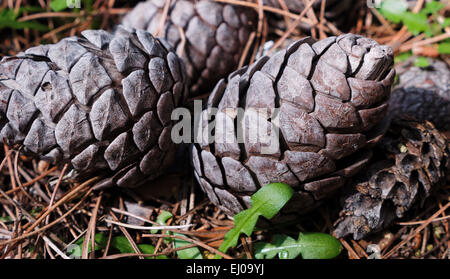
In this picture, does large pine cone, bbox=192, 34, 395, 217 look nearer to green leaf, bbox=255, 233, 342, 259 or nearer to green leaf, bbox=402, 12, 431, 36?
green leaf, bbox=255, 233, 342, 259

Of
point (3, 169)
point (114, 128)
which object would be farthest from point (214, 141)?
point (3, 169)

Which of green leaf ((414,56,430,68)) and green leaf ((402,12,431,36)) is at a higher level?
green leaf ((402,12,431,36))

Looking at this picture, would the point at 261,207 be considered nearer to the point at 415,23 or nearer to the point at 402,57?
the point at 402,57

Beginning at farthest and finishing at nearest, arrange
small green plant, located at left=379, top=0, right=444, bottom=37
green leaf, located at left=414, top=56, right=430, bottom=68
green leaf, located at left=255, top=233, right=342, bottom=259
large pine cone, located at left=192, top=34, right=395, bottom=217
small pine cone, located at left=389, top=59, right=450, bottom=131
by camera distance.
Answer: small green plant, located at left=379, top=0, right=444, bottom=37 → green leaf, located at left=414, top=56, right=430, bottom=68 → small pine cone, located at left=389, top=59, right=450, bottom=131 → green leaf, located at left=255, top=233, right=342, bottom=259 → large pine cone, located at left=192, top=34, right=395, bottom=217

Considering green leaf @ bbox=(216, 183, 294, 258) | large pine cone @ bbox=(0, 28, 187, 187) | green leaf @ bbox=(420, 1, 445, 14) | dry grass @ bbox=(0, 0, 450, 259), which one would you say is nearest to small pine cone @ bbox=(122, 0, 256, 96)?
large pine cone @ bbox=(0, 28, 187, 187)

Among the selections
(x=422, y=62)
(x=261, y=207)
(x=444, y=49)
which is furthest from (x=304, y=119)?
(x=444, y=49)

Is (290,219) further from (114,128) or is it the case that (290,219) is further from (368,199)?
(114,128)
